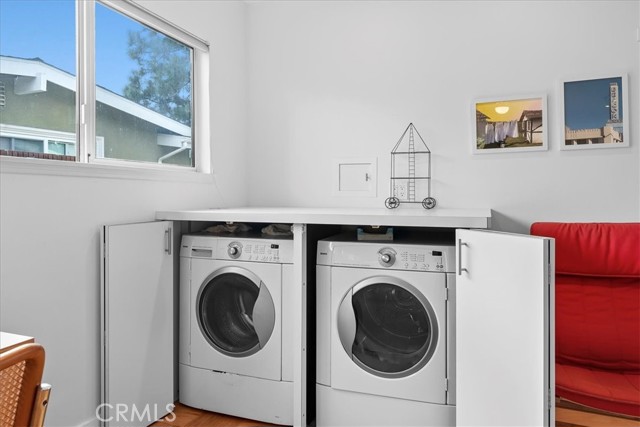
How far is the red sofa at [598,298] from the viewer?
6.66 feet

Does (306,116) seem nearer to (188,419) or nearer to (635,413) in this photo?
(188,419)

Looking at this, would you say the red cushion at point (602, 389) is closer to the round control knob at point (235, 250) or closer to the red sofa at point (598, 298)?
the red sofa at point (598, 298)

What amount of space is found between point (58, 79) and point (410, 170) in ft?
6.19

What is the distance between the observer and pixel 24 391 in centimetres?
66

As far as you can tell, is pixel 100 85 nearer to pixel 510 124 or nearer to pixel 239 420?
pixel 239 420

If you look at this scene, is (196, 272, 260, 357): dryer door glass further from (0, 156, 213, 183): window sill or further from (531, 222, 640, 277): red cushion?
(531, 222, 640, 277): red cushion

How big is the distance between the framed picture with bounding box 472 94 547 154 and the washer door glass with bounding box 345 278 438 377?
42.6 inches

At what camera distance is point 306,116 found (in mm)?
2891

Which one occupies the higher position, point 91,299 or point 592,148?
point 592,148

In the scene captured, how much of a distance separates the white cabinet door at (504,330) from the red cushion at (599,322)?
761 millimetres

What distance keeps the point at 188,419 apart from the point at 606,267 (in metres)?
2.19

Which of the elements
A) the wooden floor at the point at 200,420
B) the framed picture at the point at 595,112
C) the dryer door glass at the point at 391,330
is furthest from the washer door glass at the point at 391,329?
the framed picture at the point at 595,112

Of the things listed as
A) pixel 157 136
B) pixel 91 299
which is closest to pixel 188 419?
pixel 91 299

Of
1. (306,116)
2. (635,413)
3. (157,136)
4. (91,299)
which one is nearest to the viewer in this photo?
(635,413)
